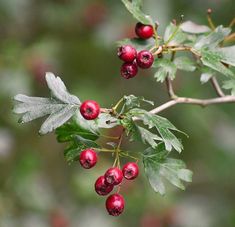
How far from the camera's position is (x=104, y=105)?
11.4 ft

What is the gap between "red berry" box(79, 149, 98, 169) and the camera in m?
1.48

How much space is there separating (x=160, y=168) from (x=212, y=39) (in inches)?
16.3

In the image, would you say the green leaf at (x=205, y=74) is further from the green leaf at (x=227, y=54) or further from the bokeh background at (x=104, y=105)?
the bokeh background at (x=104, y=105)

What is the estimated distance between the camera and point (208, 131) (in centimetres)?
356

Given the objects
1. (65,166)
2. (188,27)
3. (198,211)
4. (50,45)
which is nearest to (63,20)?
(50,45)

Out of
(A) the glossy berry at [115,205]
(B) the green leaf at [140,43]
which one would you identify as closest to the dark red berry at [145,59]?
(B) the green leaf at [140,43]

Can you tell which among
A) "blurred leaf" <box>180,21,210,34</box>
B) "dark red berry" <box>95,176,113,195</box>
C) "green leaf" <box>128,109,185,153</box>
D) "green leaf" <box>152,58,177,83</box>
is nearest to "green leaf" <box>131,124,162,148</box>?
"green leaf" <box>128,109,185,153</box>

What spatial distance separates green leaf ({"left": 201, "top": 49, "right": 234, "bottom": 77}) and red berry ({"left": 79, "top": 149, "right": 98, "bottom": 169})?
41cm

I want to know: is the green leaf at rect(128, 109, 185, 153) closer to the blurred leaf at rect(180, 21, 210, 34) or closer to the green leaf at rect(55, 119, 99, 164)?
the green leaf at rect(55, 119, 99, 164)

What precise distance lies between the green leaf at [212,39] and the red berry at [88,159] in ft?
1.55

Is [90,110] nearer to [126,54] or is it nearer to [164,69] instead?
[126,54]

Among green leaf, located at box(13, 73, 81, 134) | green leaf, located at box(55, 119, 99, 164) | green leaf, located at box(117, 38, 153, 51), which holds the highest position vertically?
green leaf, located at box(117, 38, 153, 51)

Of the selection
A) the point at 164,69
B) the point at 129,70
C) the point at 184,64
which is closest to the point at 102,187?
the point at 129,70

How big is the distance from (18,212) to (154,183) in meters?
1.43
